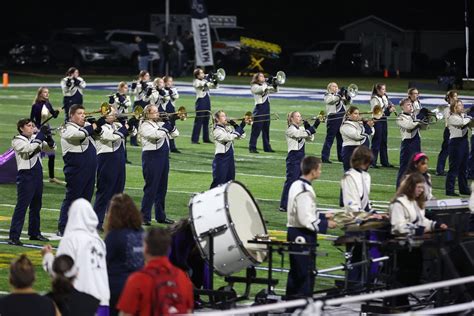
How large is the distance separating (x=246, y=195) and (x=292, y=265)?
0.73 m

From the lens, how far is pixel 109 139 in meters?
16.2

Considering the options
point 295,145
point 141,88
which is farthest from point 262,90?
point 295,145

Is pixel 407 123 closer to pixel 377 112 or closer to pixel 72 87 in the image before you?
pixel 377 112

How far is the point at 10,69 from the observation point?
46969mm

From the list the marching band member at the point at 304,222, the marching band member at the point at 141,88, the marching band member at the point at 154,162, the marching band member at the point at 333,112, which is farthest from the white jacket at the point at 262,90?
the marching band member at the point at 304,222

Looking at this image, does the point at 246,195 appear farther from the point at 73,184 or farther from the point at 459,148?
the point at 459,148

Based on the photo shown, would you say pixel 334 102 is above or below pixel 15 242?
above

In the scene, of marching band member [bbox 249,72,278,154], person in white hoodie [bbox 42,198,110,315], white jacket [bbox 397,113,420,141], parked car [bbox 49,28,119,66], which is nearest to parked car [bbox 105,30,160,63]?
parked car [bbox 49,28,119,66]

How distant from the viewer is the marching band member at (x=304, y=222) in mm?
11070

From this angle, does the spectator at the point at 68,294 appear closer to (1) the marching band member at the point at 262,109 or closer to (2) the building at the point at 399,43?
(1) the marching band member at the point at 262,109

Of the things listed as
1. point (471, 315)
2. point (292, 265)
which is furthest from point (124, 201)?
point (471, 315)

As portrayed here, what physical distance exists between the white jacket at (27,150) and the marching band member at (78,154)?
1.64ft

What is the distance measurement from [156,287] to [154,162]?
8.67 m

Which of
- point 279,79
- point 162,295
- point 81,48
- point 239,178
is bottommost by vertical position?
point 239,178
